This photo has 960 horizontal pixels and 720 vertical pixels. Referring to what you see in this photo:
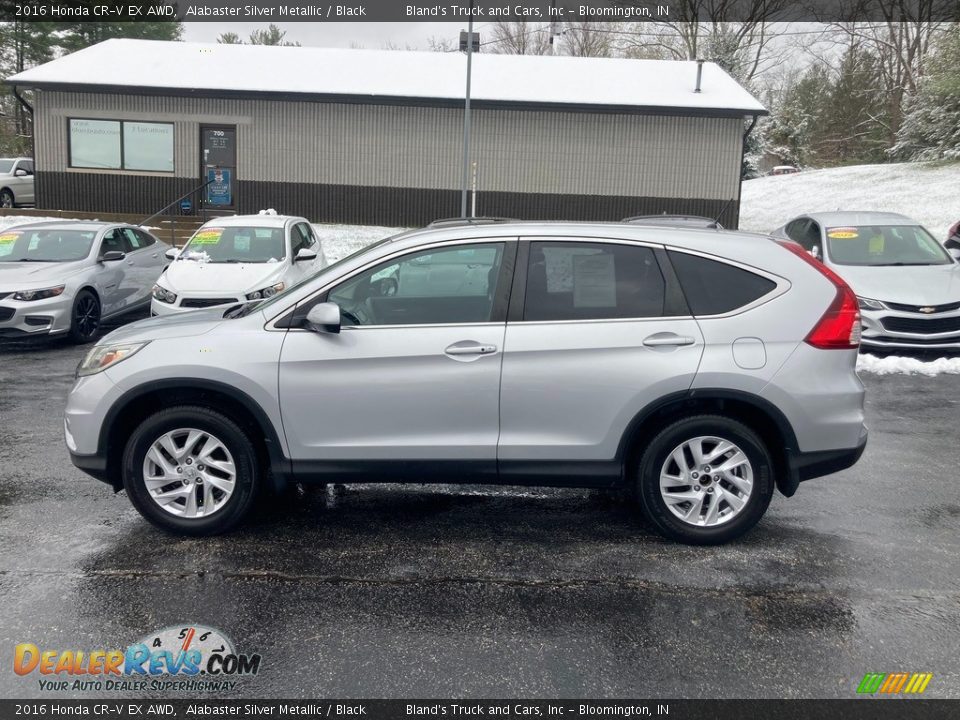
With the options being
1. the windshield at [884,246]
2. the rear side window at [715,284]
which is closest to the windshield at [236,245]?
the windshield at [884,246]

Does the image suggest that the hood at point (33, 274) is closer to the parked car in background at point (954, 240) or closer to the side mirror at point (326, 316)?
the side mirror at point (326, 316)

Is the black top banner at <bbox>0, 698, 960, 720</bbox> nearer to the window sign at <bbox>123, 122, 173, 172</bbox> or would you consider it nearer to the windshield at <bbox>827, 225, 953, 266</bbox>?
the windshield at <bbox>827, 225, 953, 266</bbox>

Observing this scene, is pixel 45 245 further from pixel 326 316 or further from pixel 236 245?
pixel 326 316

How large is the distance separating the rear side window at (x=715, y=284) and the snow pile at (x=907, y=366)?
6.03m

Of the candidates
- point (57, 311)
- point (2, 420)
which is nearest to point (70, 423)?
point (2, 420)

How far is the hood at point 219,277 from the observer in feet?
35.6

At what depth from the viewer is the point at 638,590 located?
4.45 m

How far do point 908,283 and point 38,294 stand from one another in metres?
10.4

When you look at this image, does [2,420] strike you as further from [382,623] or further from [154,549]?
[382,623]

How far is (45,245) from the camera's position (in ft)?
39.8

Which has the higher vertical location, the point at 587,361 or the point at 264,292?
the point at 587,361

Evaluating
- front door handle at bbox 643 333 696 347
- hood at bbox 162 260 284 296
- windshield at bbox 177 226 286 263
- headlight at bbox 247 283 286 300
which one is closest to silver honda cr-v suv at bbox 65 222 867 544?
front door handle at bbox 643 333 696 347

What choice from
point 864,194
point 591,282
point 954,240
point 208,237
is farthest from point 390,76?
point 591,282

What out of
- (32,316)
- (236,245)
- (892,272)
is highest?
(892,272)
